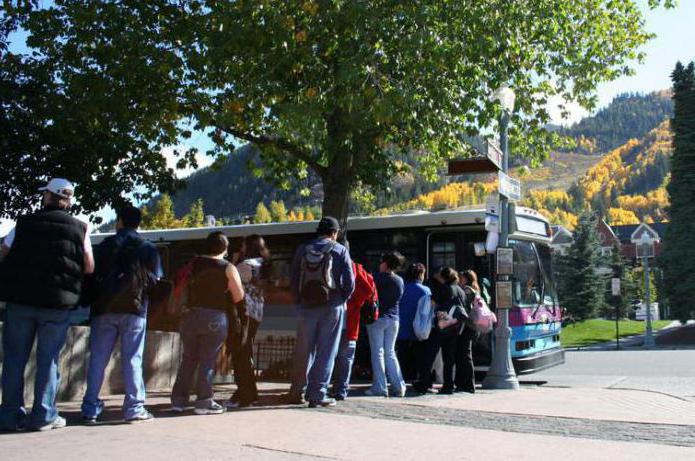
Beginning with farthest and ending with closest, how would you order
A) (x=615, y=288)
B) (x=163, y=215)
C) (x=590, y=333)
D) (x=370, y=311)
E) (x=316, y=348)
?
(x=163, y=215)
(x=590, y=333)
(x=615, y=288)
(x=370, y=311)
(x=316, y=348)

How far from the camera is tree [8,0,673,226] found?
11.7 metres

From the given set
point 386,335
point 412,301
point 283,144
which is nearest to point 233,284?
point 386,335

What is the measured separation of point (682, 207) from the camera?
39312 millimetres

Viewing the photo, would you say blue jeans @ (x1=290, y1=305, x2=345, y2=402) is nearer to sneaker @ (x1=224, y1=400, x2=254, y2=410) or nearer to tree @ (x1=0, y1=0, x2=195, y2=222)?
sneaker @ (x1=224, y1=400, x2=254, y2=410)

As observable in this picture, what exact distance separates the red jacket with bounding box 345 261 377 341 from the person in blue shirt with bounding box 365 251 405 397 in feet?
1.78

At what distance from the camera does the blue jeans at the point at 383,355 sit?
965cm

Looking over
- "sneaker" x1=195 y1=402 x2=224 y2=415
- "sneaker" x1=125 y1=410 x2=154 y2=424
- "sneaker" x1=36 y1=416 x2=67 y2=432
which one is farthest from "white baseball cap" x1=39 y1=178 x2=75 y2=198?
"sneaker" x1=195 y1=402 x2=224 y2=415

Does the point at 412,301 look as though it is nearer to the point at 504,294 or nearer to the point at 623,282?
the point at 504,294

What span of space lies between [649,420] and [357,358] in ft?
20.4

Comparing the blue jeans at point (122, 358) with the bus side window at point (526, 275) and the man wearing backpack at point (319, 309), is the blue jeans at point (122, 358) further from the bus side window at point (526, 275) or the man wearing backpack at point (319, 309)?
the bus side window at point (526, 275)

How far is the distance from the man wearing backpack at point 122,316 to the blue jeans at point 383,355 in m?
3.51

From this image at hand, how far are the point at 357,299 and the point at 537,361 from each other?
5.00 metres

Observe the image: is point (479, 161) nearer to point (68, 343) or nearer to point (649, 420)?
point (649, 420)

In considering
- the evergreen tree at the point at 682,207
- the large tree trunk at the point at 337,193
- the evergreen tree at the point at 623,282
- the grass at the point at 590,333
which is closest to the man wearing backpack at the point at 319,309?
the large tree trunk at the point at 337,193
